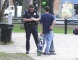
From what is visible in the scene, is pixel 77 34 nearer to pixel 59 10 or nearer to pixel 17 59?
pixel 17 59

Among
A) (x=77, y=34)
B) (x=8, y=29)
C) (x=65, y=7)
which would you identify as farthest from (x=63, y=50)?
(x=65, y=7)

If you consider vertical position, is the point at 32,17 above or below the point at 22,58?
above

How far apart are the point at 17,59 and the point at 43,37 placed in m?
2.02

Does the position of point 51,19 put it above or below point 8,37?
above

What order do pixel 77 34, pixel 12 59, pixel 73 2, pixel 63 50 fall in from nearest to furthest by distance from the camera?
pixel 12 59, pixel 63 50, pixel 77 34, pixel 73 2

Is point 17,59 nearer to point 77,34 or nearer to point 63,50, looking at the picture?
point 63,50

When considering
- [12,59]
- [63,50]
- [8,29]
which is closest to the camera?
[12,59]

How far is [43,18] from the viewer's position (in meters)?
11.6

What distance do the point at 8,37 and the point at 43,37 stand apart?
3611 mm

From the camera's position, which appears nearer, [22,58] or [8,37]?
[22,58]

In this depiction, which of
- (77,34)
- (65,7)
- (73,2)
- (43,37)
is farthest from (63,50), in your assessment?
(73,2)

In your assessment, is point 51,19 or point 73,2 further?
point 73,2

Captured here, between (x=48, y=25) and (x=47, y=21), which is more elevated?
(x=47, y=21)

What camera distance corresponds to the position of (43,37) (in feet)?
38.3
